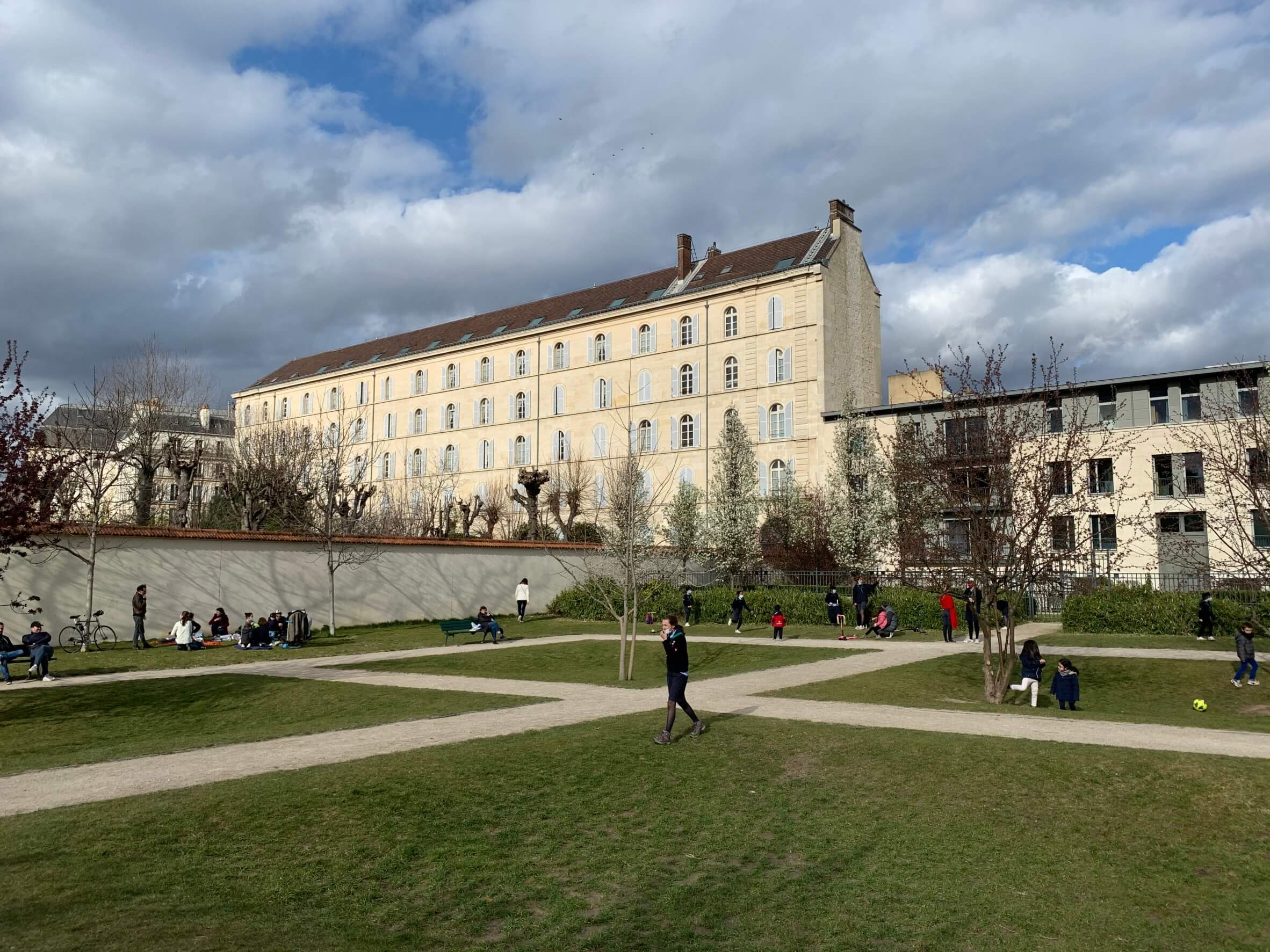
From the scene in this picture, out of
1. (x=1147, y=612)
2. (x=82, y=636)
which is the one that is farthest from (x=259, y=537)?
(x=1147, y=612)

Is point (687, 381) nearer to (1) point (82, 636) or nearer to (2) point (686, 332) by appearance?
(2) point (686, 332)

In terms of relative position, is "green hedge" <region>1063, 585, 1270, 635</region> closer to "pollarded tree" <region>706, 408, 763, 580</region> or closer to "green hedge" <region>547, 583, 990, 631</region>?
"green hedge" <region>547, 583, 990, 631</region>

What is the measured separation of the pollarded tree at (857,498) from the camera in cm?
4184

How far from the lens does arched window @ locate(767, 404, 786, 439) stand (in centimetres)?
5628

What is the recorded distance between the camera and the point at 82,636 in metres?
25.4

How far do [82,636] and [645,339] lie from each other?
141 ft

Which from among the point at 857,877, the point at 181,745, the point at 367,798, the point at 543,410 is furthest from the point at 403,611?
the point at 543,410

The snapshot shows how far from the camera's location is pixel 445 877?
779 cm

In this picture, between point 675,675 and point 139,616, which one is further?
point 139,616

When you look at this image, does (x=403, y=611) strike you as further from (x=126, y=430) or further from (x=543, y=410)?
(x=543, y=410)

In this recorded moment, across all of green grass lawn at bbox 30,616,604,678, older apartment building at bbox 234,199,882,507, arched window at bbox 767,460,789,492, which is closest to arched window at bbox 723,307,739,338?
older apartment building at bbox 234,199,882,507

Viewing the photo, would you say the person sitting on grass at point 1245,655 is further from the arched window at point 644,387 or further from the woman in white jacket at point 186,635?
the arched window at point 644,387

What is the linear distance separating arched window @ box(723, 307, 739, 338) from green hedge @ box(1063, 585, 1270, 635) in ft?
107

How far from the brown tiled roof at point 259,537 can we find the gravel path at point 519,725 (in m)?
7.06
